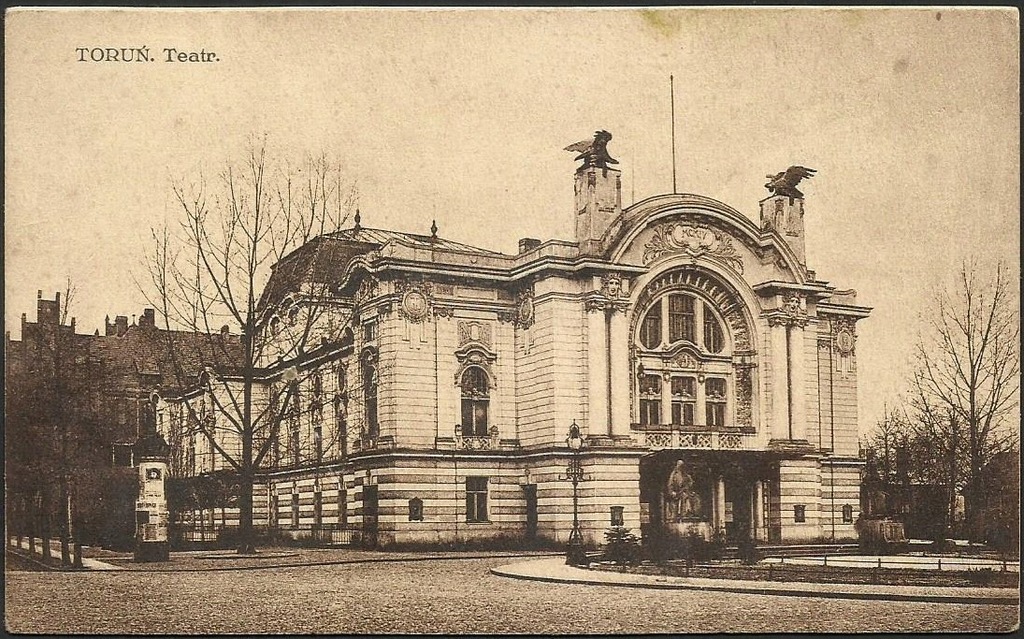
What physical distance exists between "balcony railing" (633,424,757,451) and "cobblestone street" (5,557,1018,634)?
22.5 ft

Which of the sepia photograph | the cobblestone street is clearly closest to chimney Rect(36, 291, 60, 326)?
the sepia photograph

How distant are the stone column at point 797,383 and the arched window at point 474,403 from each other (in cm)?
558

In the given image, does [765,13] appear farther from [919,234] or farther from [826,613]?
[826,613]

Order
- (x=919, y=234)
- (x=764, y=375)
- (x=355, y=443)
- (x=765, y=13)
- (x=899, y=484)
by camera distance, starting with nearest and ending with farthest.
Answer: (x=765, y=13) → (x=919, y=234) → (x=355, y=443) → (x=899, y=484) → (x=764, y=375)

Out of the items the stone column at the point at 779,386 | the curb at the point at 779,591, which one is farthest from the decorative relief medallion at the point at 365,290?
the stone column at the point at 779,386

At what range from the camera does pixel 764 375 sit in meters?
22.8

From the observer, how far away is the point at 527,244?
61.8 ft

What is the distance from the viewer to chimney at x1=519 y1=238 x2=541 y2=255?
18.4 metres

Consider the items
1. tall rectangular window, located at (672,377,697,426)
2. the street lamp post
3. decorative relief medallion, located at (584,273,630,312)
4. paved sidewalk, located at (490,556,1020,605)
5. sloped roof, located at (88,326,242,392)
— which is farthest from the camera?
tall rectangular window, located at (672,377,697,426)

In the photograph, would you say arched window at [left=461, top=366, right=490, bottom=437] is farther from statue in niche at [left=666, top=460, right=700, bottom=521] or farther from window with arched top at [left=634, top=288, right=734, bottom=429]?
window with arched top at [left=634, top=288, right=734, bottom=429]

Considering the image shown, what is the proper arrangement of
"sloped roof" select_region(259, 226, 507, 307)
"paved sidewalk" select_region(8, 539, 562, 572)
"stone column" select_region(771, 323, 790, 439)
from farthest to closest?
"stone column" select_region(771, 323, 790, 439) < "sloped roof" select_region(259, 226, 507, 307) < "paved sidewalk" select_region(8, 539, 562, 572)

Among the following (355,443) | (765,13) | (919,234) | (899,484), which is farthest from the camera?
(899,484)

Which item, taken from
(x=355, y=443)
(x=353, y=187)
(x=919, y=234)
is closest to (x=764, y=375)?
(x=919, y=234)

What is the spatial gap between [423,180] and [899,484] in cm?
925
